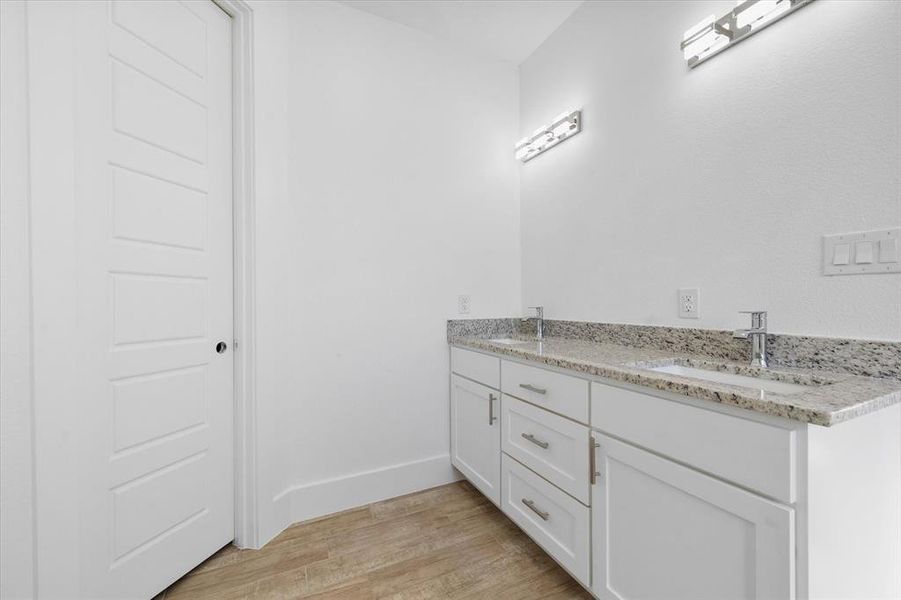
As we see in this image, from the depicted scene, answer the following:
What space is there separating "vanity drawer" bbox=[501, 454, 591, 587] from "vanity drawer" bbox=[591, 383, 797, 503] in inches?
13.9

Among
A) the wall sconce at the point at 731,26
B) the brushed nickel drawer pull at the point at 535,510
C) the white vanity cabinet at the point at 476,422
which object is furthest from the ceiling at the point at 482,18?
the brushed nickel drawer pull at the point at 535,510

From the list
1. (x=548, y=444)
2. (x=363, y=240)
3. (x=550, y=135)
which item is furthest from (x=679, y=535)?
(x=550, y=135)

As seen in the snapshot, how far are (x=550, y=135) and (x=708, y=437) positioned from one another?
173 centimetres

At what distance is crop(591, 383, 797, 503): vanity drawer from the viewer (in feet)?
2.53

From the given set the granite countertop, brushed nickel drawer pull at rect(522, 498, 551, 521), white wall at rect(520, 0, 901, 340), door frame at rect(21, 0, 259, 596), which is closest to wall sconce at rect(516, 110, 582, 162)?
white wall at rect(520, 0, 901, 340)

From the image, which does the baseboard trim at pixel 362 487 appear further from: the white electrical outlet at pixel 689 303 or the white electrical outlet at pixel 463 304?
the white electrical outlet at pixel 689 303

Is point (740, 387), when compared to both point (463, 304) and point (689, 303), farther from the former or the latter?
point (463, 304)

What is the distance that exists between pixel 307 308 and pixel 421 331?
2.04 ft

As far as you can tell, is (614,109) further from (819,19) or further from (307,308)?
(307,308)

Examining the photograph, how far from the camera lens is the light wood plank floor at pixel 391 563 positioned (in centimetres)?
140

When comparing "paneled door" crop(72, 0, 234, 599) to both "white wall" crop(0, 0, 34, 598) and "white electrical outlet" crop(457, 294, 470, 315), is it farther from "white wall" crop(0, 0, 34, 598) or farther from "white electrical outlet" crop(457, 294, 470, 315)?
"white electrical outlet" crop(457, 294, 470, 315)

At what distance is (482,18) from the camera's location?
2.08 metres

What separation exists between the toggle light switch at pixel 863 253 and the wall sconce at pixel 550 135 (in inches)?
50.8

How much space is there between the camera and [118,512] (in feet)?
4.20
